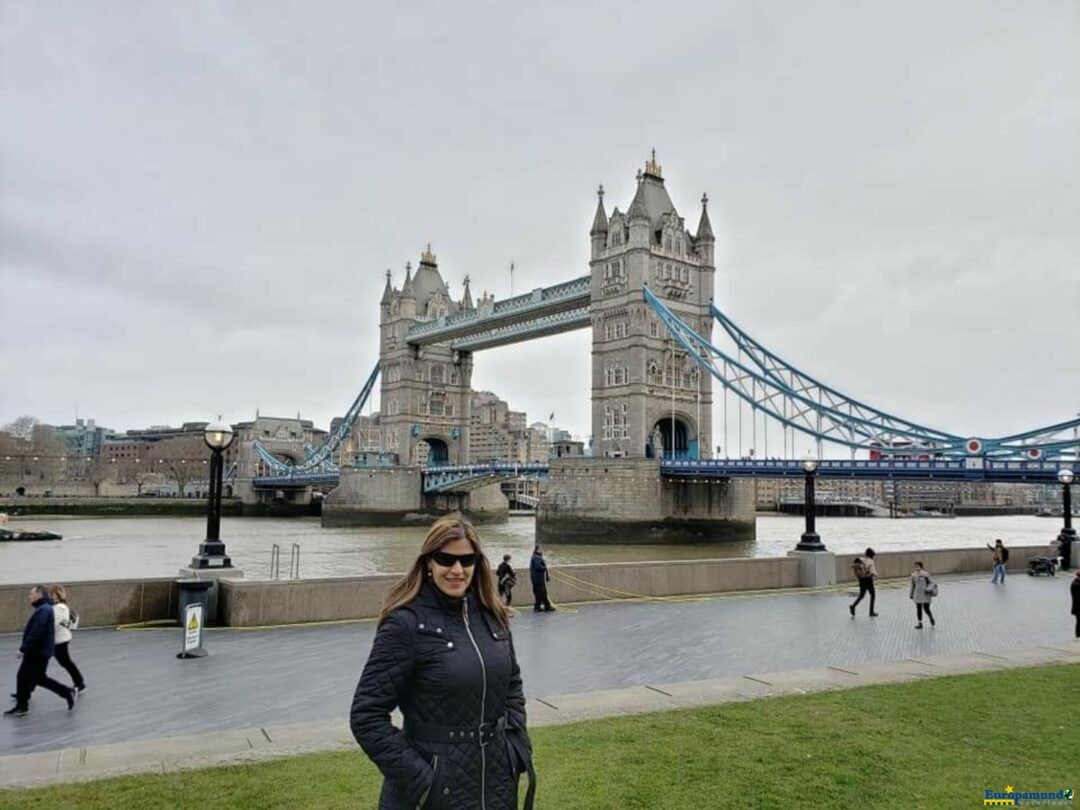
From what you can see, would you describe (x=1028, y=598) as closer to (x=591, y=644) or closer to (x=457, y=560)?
(x=591, y=644)

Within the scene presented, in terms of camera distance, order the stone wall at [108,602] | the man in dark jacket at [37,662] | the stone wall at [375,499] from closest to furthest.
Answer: the man in dark jacket at [37,662], the stone wall at [108,602], the stone wall at [375,499]

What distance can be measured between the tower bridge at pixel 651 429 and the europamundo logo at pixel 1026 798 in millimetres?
37201

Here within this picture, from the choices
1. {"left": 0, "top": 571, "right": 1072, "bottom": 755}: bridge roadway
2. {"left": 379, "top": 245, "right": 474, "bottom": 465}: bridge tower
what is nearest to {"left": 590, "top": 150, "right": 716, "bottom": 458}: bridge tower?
{"left": 379, "top": 245, "right": 474, "bottom": 465}: bridge tower

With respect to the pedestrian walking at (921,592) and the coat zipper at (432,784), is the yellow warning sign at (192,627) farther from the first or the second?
the pedestrian walking at (921,592)

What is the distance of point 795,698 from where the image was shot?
7.75 meters

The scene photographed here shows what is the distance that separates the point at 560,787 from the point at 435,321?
77089mm

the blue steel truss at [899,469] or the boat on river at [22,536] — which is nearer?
the blue steel truss at [899,469]

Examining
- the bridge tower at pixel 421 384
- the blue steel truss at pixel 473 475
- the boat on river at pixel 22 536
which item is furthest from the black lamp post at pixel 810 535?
the bridge tower at pixel 421 384

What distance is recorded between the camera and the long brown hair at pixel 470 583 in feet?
11.5

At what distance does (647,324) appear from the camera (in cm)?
5628

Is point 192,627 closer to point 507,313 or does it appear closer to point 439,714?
point 439,714

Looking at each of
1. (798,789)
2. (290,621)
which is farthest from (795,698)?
(290,621)

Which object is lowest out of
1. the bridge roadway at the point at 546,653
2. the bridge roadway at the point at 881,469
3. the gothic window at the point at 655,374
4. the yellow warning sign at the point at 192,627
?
the bridge roadway at the point at 546,653

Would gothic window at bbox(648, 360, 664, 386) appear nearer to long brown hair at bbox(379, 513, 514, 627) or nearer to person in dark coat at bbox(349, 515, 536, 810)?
long brown hair at bbox(379, 513, 514, 627)
